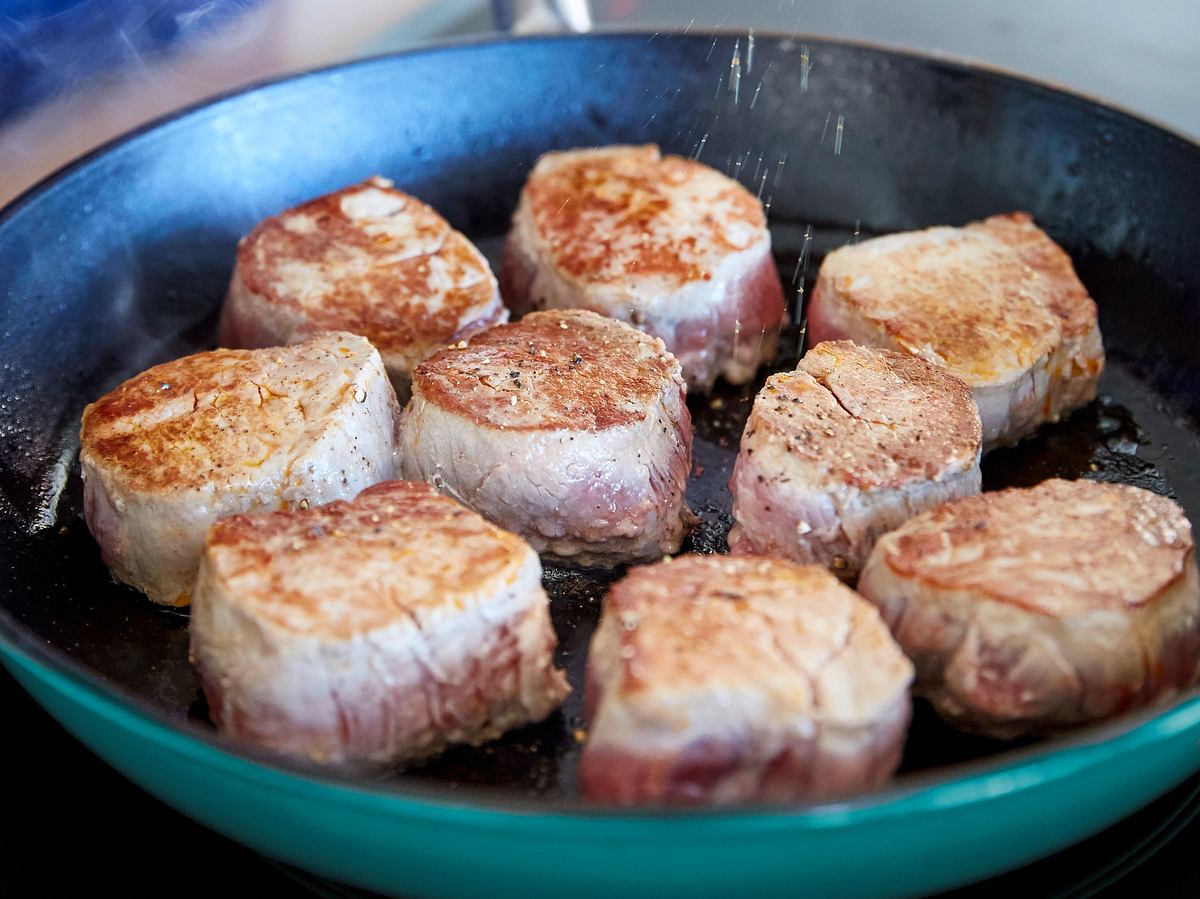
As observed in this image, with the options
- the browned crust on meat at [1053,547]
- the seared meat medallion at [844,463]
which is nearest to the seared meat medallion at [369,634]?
the seared meat medallion at [844,463]

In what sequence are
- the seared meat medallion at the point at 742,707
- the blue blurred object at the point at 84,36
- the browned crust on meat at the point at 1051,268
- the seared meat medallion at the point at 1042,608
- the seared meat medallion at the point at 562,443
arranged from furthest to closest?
the blue blurred object at the point at 84,36, the browned crust on meat at the point at 1051,268, the seared meat medallion at the point at 562,443, the seared meat medallion at the point at 1042,608, the seared meat medallion at the point at 742,707

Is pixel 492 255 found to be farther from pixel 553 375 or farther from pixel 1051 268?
pixel 1051 268

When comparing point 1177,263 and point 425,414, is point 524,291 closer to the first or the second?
point 425,414

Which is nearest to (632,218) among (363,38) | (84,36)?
(84,36)

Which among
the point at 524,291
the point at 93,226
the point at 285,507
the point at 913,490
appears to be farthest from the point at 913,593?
the point at 93,226

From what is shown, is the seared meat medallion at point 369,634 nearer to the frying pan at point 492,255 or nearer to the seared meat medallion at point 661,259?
the frying pan at point 492,255

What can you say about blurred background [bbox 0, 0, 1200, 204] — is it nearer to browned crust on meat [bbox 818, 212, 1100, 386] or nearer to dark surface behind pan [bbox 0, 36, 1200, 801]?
dark surface behind pan [bbox 0, 36, 1200, 801]

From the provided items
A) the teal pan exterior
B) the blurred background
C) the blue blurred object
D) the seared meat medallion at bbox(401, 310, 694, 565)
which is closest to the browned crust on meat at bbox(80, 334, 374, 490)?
the seared meat medallion at bbox(401, 310, 694, 565)
